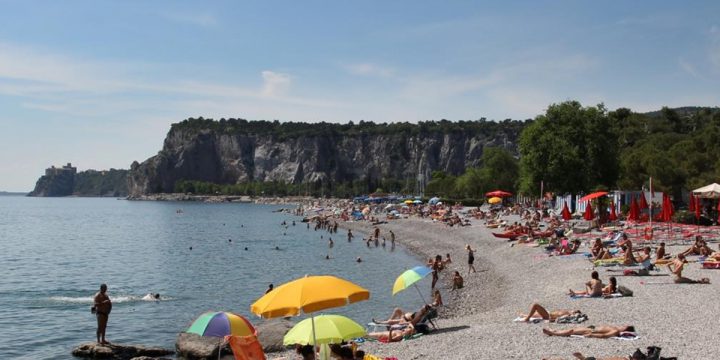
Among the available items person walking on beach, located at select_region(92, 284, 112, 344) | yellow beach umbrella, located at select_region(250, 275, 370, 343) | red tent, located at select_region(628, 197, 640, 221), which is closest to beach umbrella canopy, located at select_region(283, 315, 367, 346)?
yellow beach umbrella, located at select_region(250, 275, 370, 343)

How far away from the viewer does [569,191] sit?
53125 mm

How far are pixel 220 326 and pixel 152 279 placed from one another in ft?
87.0

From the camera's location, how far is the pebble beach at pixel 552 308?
12383 millimetres

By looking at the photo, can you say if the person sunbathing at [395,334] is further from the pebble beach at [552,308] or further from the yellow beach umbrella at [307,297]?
the yellow beach umbrella at [307,297]

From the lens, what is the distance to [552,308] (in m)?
18.0

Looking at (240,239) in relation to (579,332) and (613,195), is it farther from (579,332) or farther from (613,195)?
(579,332)

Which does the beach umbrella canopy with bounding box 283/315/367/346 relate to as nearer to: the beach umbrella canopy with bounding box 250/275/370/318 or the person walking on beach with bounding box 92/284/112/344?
the beach umbrella canopy with bounding box 250/275/370/318

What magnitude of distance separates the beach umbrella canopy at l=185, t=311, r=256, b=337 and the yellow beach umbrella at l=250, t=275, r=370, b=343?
47 centimetres

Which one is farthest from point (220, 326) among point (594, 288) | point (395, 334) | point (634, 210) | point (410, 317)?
point (634, 210)

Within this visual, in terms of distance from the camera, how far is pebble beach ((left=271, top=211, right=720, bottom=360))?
12383 mm

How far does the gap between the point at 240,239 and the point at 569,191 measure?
3193 cm

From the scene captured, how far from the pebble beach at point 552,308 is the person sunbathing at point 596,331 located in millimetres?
205

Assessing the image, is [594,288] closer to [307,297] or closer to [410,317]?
[410,317]

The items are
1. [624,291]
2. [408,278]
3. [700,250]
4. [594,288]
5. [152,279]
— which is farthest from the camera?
[152,279]
